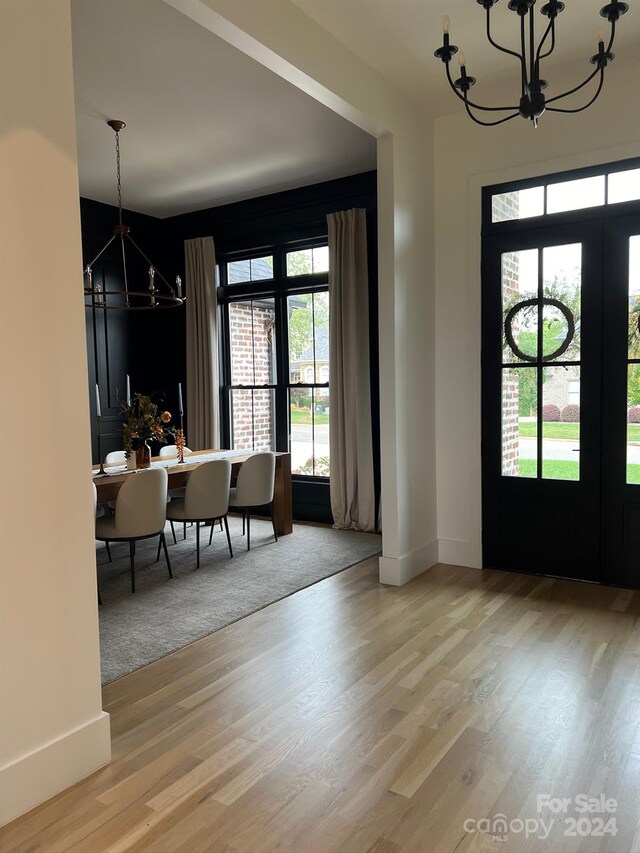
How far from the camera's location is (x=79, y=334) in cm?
223

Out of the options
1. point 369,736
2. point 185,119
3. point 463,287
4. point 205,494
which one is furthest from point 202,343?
point 369,736

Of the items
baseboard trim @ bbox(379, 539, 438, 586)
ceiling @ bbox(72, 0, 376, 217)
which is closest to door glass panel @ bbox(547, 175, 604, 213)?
ceiling @ bbox(72, 0, 376, 217)

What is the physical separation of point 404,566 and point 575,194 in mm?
2770

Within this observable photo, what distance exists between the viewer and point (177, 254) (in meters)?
7.19

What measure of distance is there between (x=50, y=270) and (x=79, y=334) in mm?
232

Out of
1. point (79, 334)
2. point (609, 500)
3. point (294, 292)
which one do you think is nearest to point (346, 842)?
point (79, 334)

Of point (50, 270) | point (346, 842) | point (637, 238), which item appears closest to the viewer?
point (346, 842)

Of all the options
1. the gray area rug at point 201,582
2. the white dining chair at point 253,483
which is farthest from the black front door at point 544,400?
the white dining chair at point 253,483

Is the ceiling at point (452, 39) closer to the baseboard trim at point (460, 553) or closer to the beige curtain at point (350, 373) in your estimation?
the beige curtain at point (350, 373)

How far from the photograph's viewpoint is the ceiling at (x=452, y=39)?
333cm

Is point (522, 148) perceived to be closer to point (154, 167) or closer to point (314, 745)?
point (154, 167)

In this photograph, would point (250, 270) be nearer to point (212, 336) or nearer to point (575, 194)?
point (212, 336)

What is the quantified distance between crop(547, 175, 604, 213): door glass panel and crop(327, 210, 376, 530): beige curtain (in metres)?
1.94

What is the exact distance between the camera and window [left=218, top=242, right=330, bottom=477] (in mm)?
6461
